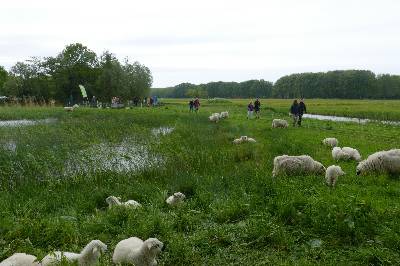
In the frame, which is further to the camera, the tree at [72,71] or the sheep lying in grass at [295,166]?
the tree at [72,71]

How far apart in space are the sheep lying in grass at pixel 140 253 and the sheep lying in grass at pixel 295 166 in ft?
20.2

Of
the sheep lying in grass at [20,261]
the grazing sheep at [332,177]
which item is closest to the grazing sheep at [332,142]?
the grazing sheep at [332,177]

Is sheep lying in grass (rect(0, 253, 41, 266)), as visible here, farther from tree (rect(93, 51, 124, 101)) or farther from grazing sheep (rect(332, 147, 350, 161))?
tree (rect(93, 51, 124, 101))

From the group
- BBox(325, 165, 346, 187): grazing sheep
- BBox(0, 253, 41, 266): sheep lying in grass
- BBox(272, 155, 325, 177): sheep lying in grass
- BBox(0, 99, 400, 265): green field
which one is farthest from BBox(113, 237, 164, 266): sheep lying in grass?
BBox(272, 155, 325, 177): sheep lying in grass

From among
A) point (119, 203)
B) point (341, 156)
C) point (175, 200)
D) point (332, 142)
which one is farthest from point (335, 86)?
point (119, 203)

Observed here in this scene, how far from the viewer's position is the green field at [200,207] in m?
7.72

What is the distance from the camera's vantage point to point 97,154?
54.6ft

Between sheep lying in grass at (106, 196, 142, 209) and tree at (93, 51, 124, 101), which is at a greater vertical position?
tree at (93, 51, 124, 101)

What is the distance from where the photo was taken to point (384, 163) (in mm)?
12141

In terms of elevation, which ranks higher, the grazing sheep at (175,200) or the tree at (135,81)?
the tree at (135,81)

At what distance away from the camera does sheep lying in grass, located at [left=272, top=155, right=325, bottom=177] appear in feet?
41.4

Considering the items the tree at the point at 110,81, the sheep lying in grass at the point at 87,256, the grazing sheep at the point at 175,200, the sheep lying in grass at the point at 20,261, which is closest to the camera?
the sheep lying in grass at the point at 20,261

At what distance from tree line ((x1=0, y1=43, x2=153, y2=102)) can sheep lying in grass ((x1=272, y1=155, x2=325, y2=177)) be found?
51.2m

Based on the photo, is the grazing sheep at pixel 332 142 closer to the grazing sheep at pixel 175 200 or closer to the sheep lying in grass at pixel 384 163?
the sheep lying in grass at pixel 384 163
